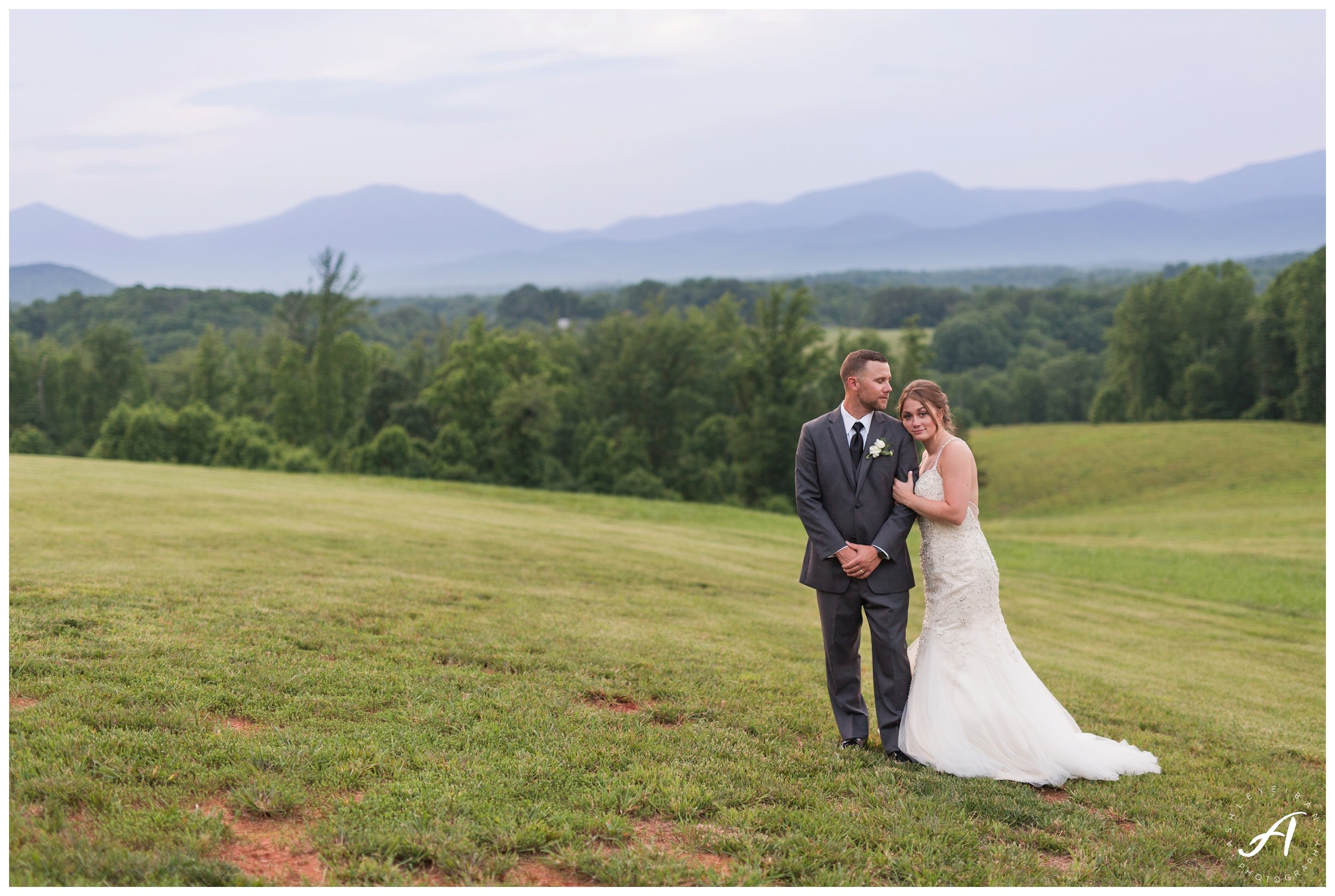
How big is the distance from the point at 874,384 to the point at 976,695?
2.33 m

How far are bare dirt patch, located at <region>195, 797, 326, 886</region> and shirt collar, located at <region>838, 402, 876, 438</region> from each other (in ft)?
14.2

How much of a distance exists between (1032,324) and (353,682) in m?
123

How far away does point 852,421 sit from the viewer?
6.54 m

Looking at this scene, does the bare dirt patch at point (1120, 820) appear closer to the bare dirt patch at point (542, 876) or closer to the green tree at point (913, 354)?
the bare dirt patch at point (542, 876)

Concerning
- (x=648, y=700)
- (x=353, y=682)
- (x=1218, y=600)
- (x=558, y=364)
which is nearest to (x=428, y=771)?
(x=353, y=682)

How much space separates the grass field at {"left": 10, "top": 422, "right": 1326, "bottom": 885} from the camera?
15.1 ft

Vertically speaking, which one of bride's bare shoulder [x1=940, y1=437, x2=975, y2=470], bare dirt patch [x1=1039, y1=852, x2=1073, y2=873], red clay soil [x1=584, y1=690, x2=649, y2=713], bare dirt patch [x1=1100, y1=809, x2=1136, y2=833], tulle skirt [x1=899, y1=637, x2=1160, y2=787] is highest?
bride's bare shoulder [x1=940, y1=437, x2=975, y2=470]

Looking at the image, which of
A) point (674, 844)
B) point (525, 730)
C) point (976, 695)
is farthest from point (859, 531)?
point (525, 730)

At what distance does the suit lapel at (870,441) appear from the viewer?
6.46 metres

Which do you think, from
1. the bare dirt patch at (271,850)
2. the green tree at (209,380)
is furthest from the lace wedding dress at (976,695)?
the green tree at (209,380)

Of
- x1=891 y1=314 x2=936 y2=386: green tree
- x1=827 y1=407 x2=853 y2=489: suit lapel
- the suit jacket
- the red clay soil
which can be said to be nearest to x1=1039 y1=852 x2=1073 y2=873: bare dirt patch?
the suit jacket

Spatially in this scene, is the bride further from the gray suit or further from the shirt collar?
the shirt collar

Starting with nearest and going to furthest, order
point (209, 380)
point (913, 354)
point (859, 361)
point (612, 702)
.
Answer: point (859, 361)
point (612, 702)
point (913, 354)
point (209, 380)

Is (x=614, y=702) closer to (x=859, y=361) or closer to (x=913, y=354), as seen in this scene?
(x=859, y=361)
